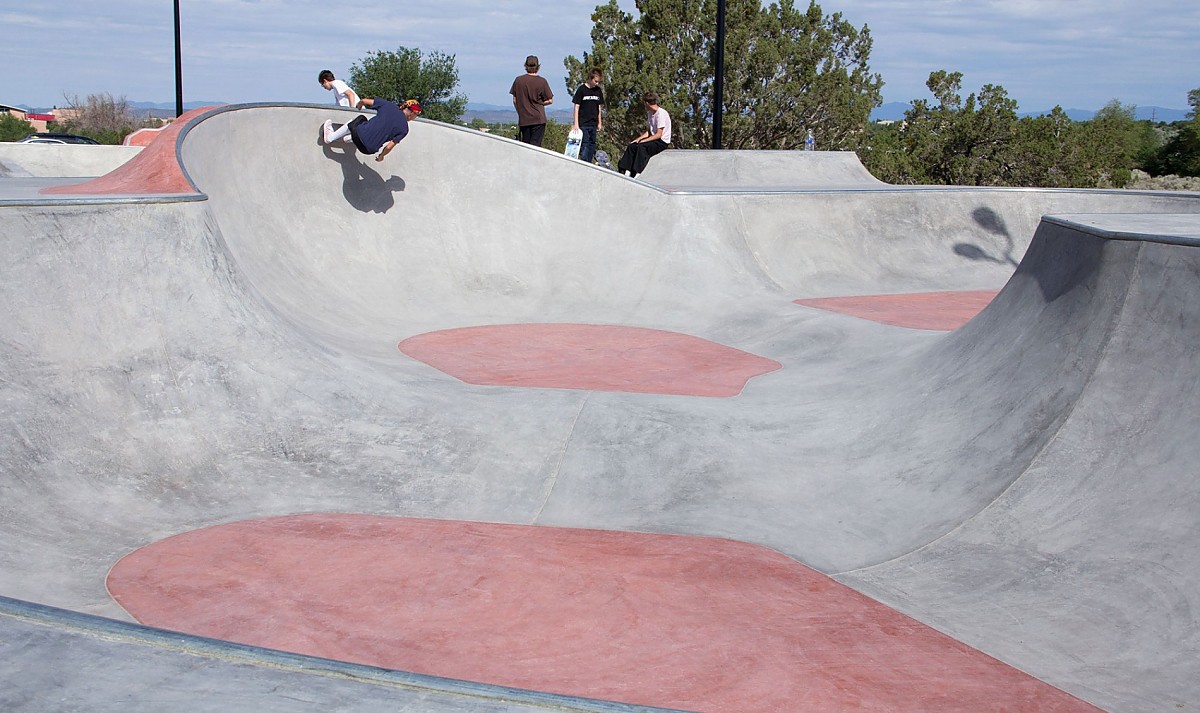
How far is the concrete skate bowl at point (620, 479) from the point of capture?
4008 millimetres

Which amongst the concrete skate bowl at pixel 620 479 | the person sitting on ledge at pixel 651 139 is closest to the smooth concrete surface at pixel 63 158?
the person sitting on ledge at pixel 651 139

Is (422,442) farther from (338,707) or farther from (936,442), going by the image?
(338,707)

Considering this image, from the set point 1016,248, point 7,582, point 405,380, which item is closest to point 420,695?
point 7,582

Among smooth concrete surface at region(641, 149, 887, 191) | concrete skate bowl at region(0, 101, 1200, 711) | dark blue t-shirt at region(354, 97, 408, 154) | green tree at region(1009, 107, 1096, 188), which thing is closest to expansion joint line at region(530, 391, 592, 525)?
concrete skate bowl at region(0, 101, 1200, 711)

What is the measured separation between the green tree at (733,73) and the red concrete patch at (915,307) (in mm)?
20740

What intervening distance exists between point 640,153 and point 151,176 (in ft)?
30.4

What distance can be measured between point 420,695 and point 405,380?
18.8ft

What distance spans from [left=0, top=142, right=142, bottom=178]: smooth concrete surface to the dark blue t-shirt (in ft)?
50.1

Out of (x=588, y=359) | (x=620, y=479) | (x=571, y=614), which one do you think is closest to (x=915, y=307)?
(x=588, y=359)

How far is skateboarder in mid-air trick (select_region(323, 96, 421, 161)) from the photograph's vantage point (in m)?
10.2

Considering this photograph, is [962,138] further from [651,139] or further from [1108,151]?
[651,139]

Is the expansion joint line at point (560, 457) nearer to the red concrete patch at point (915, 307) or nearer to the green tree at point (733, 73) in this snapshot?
the red concrete patch at point (915, 307)

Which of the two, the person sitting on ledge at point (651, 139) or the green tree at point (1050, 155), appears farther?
the green tree at point (1050, 155)

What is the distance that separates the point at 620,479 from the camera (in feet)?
20.1
